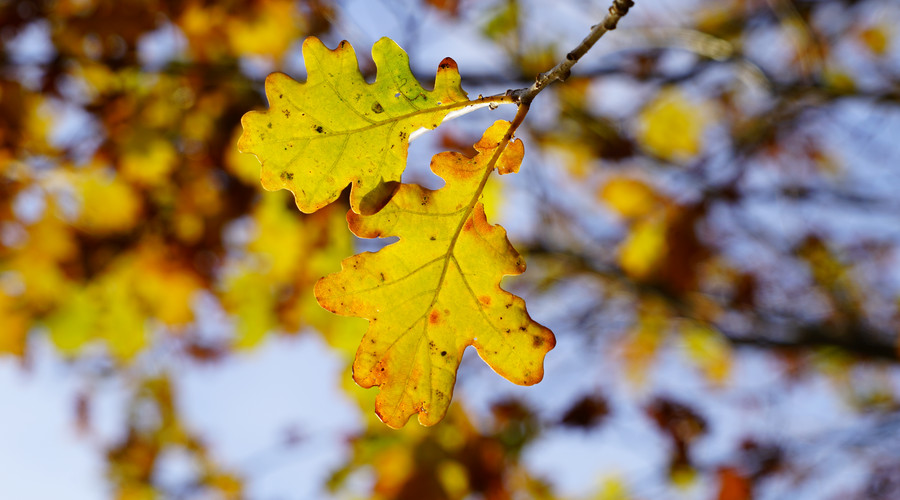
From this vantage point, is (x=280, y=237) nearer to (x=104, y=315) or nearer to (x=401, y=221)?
(x=104, y=315)

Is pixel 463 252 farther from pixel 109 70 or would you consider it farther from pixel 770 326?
pixel 770 326

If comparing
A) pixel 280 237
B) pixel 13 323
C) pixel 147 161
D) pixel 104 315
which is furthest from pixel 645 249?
pixel 13 323

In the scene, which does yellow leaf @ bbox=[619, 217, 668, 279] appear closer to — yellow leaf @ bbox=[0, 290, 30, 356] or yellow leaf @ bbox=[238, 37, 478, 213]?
yellow leaf @ bbox=[238, 37, 478, 213]

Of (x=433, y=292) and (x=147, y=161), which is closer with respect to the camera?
(x=433, y=292)

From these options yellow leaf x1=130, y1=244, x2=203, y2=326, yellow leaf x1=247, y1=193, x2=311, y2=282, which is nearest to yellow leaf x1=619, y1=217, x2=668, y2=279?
yellow leaf x1=247, y1=193, x2=311, y2=282

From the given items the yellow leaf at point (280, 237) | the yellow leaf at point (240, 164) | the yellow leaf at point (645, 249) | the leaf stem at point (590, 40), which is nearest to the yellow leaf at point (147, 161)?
the yellow leaf at point (240, 164)

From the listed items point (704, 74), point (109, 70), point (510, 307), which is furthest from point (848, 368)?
point (109, 70)

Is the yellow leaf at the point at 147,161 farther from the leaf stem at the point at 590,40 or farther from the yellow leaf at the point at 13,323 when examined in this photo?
the leaf stem at the point at 590,40
